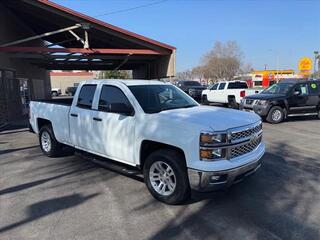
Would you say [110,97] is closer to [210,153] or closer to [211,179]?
[210,153]

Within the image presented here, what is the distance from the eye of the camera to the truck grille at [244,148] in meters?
4.80

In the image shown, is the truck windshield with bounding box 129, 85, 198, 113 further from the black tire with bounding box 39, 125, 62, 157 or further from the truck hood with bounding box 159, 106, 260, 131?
the black tire with bounding box 39, 125, 62, 157

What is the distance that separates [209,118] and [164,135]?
0.71m

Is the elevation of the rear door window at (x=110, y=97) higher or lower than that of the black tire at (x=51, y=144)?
higher

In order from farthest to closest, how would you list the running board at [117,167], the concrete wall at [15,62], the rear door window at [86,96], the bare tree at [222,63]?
the bare tree at [222,63] → the concrete wall at [15,62] → the rear door window at [86,96] → the running board at [117,167]

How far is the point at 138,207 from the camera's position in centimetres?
502

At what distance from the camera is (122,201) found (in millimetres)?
5262

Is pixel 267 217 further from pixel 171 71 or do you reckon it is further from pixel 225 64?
pixel 225 64

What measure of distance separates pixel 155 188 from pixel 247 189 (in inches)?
64.6

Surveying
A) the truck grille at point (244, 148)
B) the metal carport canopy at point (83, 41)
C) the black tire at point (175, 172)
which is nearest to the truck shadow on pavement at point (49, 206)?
the black tire at point (175, 172)

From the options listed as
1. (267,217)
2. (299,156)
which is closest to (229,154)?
(267,217)

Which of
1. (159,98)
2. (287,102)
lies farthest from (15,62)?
(159,98)

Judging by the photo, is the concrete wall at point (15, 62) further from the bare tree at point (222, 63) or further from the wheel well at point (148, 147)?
the bare tree at point (222, 63)

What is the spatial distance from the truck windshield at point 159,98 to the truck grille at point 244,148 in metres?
1.40
